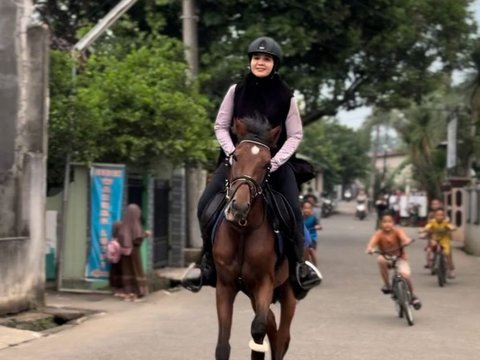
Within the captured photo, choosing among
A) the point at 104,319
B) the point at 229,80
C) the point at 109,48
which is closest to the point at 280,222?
the point at 104,319

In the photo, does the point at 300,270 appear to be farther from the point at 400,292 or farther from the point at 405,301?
the point at 400,292

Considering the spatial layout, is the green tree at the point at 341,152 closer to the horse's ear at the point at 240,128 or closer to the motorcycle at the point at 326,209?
the motorcycle at the point at 326,209

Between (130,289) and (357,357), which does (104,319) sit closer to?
(130,289)

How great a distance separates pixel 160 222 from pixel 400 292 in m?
7.54

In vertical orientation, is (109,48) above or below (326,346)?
above

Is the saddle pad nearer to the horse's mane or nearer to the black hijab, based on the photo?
the horse's mane

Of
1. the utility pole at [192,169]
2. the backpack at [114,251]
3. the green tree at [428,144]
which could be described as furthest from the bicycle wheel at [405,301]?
the green tree at [428,144]

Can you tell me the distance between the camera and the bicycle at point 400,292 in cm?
1202

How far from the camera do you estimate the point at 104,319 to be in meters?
12.0

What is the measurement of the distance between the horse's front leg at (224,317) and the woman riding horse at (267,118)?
0.33 metres

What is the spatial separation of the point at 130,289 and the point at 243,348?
5.03m

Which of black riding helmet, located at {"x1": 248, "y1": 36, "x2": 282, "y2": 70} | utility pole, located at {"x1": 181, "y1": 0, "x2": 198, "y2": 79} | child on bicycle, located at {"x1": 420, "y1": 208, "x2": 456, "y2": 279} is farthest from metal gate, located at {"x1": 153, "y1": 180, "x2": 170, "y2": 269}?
black riding helmet, located at {"x1": 248, "y1": 36, "x2": 282, "y2": 70}

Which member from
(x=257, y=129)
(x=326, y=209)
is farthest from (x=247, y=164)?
(x=326, y=209)

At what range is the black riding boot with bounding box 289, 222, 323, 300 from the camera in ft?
22.5
